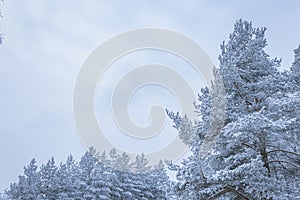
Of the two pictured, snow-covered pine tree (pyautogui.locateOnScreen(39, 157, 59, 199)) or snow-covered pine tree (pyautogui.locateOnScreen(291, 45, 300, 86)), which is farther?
snow-covered pine tree (pyautogui.locateOnScreen(39, 157, 59, 199))

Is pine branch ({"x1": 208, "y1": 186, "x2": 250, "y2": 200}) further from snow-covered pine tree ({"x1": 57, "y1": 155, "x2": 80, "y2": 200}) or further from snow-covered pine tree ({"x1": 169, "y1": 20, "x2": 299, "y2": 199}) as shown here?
snow-covered pine tree ({"x1": 57, "y1": 155, "x2": 80, "y2": 200})

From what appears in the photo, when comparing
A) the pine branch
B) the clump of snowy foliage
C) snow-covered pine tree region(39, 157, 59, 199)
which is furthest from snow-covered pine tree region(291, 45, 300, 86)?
snow-covered pine tree region(39, 157, 59, 199)

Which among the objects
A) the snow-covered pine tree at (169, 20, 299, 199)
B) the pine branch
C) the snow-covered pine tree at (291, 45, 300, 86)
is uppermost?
the snow-covered pine tree at (291, 45, 300, 86)

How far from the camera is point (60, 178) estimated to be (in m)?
25.5

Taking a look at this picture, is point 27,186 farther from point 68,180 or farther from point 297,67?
point 297,67

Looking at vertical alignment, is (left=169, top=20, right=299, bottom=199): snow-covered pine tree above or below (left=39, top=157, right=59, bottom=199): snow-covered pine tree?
below

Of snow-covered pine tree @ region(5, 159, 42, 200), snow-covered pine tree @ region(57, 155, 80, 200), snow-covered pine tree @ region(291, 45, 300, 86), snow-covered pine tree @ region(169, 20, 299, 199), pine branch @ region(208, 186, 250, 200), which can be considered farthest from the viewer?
snow-covered pine tree @ region(5, 159, 42, 200)

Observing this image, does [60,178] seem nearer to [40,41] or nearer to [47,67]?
[47,67]

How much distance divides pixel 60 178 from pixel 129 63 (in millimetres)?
12487

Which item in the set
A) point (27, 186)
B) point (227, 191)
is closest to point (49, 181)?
point (27, 186)

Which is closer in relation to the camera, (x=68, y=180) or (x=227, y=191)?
(x=227, y=191)

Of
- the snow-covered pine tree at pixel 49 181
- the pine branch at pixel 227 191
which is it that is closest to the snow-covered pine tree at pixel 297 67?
the pine branch at pixel 227 191

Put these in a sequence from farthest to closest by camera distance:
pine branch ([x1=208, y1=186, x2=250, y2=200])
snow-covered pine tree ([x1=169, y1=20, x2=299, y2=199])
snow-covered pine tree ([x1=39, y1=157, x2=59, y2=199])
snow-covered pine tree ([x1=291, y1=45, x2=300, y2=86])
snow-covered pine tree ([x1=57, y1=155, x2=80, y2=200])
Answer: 1. snow-covered pine tree ([x1=39, y1=157, x2=59, y2=199])
2. snow-covered pine tree ([x1=57, y1=155, x2=80, y2=200])
3. snow-covered pine tree ([x1=291, y1=45, x2=300, y2=86])
4. pine branch ([x1=208, y1=186, x2=250, y2=200])
5. snow-covered pine tree ([x1=169, y1=20, x2=299, y2=199])

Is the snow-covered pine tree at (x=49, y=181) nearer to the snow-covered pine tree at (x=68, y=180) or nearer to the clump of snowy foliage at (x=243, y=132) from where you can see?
the snow-covered pine tree at (x=68, y=180)
